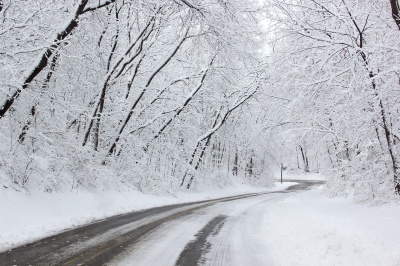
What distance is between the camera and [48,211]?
1097cm

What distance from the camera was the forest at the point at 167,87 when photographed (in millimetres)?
9484

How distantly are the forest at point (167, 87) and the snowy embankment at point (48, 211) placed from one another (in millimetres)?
568

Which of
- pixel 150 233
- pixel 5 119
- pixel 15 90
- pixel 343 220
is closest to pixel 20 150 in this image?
pixel 5 119

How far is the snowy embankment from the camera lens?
8.06m

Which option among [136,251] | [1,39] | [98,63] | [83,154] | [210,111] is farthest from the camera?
[210,111]

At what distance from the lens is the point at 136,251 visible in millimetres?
6965

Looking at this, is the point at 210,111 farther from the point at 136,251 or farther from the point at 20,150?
the point at 136,251

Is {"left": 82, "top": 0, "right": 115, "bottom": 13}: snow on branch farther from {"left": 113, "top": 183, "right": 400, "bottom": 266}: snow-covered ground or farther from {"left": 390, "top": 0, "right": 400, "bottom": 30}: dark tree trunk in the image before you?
{"left": 390, "top": 0, "right": 400, "bottom": 30}: dark tree trunk

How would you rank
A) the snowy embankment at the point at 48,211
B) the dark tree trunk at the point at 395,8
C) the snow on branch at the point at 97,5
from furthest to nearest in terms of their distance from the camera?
1. the snow on branch at the point at 97,5
2. the dark tree trunk at the point at 395,8
3. the snowy embankment at the point at 48,211

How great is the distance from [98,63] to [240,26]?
1004 cm

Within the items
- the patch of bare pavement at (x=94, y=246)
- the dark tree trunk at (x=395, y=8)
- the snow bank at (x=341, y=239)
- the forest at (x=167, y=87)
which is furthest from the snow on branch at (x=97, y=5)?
the snow bank at (x=341, y=239)

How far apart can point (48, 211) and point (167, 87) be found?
38.8 ft

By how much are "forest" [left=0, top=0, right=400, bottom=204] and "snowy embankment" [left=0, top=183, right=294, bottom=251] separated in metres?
0.57

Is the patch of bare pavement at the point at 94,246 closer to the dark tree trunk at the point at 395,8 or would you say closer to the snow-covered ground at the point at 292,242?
the snow-covered ground at the point at 292,242
